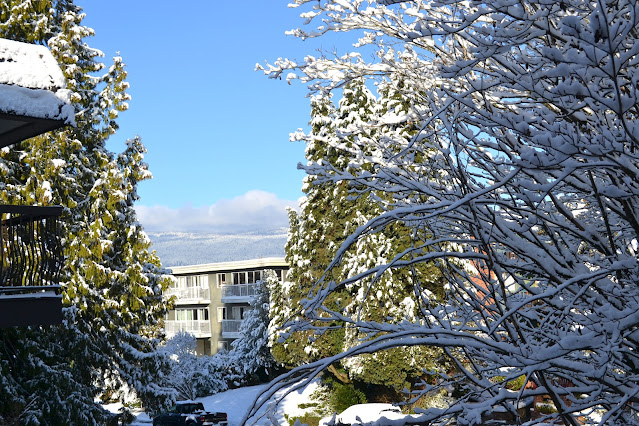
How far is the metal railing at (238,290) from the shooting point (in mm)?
45344

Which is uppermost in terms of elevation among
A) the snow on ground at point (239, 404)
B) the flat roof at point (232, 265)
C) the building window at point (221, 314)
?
the flat roof at point (232, 265)

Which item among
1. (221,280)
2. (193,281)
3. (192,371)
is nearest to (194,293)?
(193,281)

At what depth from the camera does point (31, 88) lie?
886 cm

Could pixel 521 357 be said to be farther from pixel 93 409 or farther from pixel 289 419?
pixel 289 419

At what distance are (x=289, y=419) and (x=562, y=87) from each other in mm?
22602

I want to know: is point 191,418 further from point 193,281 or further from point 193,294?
point 193,281

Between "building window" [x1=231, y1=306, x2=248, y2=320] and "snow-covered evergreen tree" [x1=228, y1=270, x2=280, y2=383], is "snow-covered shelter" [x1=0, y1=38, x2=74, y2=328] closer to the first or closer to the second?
"snow-covered evergreen tree" [x1=228, y1=270, x2=280, y2=383]

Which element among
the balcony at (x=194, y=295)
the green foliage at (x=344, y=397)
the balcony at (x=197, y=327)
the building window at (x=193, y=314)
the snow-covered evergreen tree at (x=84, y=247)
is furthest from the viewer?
the building window at (x=193, y=314)

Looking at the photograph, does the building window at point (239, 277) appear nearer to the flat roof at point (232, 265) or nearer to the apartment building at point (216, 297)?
the apartment building at point (216, 297)

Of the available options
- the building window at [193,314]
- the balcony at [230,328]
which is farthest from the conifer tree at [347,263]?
the building window at [193,314]

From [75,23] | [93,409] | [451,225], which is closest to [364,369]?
[93,409]

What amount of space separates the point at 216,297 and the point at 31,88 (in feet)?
133

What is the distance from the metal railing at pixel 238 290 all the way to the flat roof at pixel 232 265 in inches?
51.8

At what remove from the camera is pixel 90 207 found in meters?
16.2
